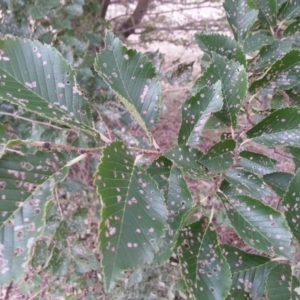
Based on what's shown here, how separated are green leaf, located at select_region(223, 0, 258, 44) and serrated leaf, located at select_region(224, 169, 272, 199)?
430 mm

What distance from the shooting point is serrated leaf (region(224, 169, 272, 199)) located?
2.44 ft


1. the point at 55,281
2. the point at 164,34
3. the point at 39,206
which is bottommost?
the point at 55,281

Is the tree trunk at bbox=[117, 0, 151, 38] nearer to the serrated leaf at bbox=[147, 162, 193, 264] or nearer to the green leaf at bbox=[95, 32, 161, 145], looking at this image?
the green leaf at bbox=[95, 32, 161, 145]

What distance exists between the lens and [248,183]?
0.76 m

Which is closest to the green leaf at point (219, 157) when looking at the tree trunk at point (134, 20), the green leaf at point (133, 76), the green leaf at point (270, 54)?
the green leaf at point (133, 76)

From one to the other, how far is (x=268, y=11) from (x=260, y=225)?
642mm

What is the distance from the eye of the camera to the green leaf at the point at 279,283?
0.79m

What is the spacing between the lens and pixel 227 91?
779 mm

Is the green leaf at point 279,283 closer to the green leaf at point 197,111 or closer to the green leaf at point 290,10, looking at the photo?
the green leaf at point 197,111

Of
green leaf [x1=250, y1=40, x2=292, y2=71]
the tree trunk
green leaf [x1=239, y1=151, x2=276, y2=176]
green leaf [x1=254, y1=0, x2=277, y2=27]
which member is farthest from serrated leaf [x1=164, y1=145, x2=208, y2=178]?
the tree trunk

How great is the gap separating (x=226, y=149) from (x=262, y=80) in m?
0.25

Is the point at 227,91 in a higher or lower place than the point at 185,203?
higher

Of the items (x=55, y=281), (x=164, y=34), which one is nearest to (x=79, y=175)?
(x=55, y=281)

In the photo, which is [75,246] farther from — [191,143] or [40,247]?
[191,143]
